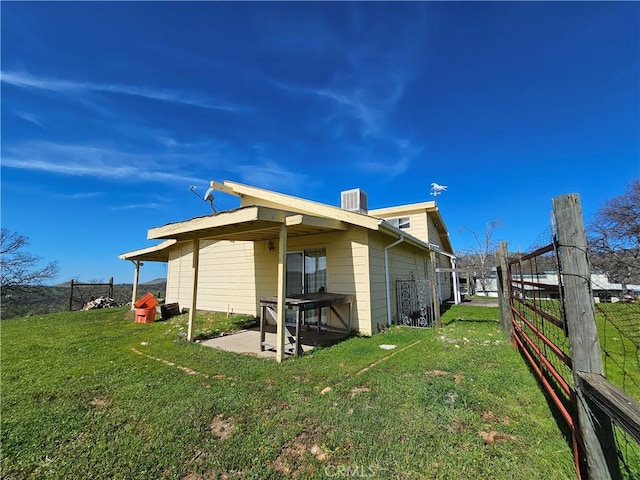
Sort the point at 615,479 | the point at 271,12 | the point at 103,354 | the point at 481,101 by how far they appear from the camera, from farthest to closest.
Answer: the point at 481,101 → the point at 271,12 → the point at 103,354 → the point at 615,479

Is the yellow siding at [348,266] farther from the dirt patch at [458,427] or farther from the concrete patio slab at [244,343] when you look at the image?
the dirt patch at [458,427]

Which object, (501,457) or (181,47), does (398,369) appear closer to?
Answer: (501,457)

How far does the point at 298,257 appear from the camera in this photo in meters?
7.66

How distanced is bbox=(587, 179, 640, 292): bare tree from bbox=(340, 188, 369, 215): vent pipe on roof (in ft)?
33.8

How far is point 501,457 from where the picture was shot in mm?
2061

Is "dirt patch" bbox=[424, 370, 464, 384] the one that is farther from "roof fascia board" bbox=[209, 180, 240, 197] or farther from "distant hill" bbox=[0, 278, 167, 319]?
"distant hill" bbox=[0, 278, 167, 319]

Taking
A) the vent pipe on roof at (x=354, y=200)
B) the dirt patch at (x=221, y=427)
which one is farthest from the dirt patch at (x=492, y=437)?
the vent pipe on roof at (x=354, y=200)

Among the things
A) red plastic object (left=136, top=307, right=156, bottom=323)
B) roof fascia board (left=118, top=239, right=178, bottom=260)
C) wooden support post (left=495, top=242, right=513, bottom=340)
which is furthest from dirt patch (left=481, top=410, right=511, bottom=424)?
roof fascia board (left=118, top=239, right=178, bottom=260)

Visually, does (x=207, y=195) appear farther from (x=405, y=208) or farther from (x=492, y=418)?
(x=405, y=208)

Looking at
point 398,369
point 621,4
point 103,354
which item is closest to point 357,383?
point 398,369

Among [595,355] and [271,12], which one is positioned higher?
[271,12]

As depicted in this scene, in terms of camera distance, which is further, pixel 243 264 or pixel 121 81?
pixel 243 264

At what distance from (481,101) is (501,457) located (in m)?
9.93

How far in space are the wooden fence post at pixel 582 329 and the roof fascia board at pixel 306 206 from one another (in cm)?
415
